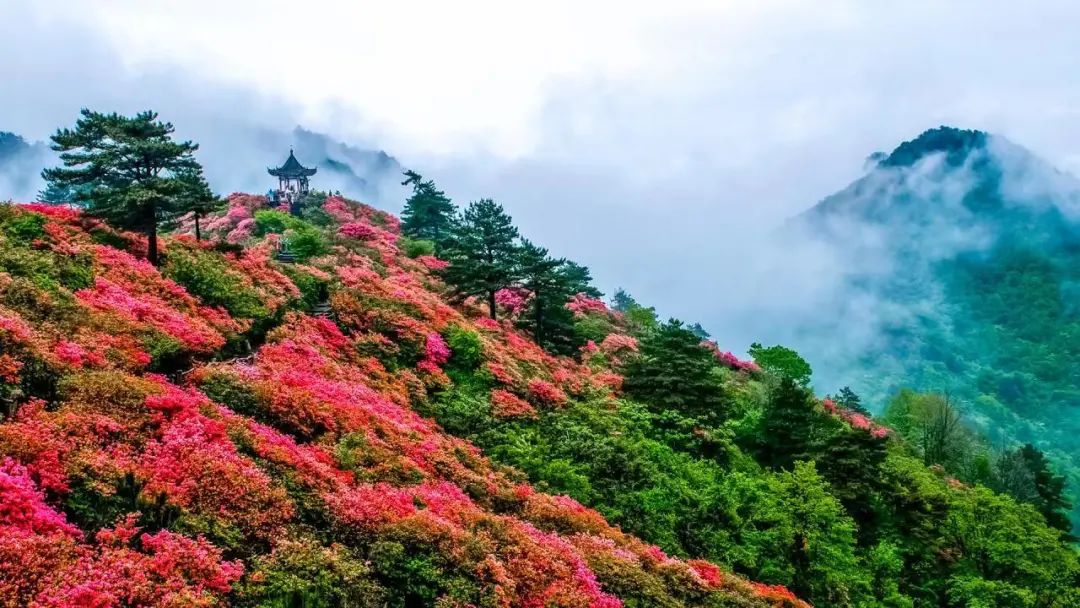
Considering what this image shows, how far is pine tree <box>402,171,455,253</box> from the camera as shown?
219ft

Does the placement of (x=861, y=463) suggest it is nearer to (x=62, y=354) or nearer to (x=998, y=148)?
(x=62, y=354)

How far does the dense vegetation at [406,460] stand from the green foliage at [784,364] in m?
12.2

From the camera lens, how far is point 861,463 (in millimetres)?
30250

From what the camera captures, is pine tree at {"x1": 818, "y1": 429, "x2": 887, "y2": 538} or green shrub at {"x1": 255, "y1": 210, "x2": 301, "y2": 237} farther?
green shrub at {"x1": 255, "y1": 210, "x2": 301, "y2": 237}

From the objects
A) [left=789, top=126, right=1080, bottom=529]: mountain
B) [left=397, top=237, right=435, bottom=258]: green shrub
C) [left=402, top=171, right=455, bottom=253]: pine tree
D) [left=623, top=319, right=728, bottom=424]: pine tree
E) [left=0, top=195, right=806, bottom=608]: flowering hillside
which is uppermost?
[left=789, top=126, right=1080, bottom=529]: mountain

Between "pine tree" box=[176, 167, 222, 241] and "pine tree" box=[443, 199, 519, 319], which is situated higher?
"pine tree" box=[443, 199, 519, 319]

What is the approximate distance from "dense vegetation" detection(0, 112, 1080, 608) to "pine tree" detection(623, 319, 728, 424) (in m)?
0.14

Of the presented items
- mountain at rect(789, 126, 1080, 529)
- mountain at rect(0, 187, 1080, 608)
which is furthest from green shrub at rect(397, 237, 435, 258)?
mountain at rect(789, 126, 1080, 529)

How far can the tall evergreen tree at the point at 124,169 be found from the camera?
2438 cm

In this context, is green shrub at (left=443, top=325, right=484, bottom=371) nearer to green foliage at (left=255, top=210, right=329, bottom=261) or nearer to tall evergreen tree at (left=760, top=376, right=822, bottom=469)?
green foliage at (left=255, top=210, right=329, bottom=261)

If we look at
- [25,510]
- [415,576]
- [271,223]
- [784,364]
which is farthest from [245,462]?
[784,364]

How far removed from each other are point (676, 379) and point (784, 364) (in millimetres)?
→ 25740

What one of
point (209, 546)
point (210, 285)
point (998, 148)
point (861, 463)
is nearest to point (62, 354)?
point (209, 546)

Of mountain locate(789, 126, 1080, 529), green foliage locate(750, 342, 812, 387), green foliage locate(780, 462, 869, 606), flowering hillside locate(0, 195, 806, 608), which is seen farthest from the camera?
mountain locate(789, 126, 1080, 529)
